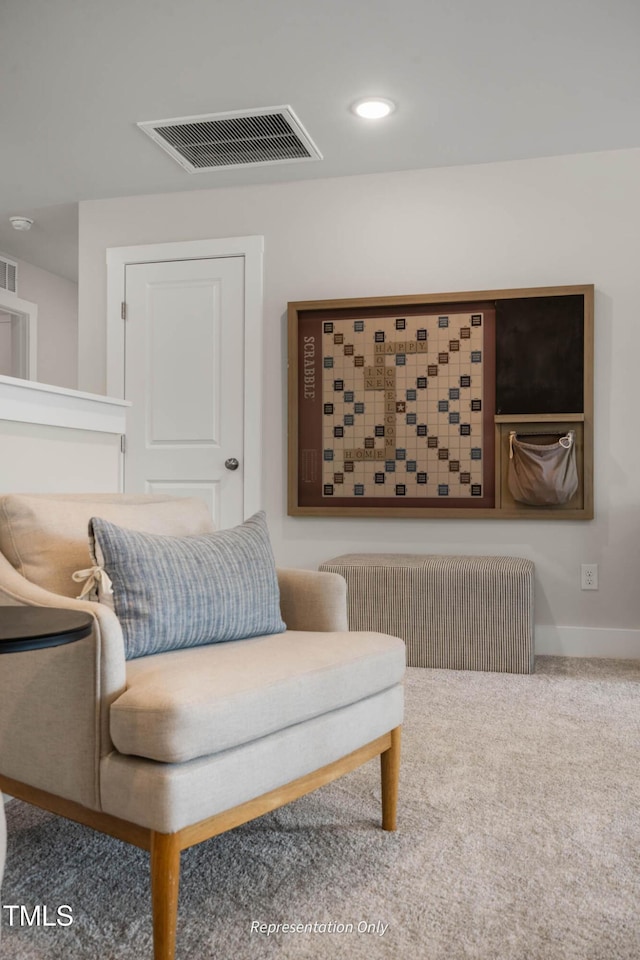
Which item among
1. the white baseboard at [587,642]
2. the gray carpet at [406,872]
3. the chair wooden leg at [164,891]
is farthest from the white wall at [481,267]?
the chair wooden leg at [164,891]

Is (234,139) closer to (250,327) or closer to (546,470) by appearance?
(250,327)

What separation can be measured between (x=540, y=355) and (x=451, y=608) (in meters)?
1.26

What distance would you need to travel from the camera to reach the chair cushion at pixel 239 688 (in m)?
1.29

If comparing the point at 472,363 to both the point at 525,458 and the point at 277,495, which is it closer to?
the point at 525,458

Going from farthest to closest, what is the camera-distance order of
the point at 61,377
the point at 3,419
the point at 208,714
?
the point at 61,377, the point at 3,419, the point at 208,714

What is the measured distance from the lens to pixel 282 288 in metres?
4.12

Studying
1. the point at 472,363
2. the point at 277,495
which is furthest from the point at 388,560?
the point at 472,363

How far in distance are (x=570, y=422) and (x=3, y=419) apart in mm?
2493

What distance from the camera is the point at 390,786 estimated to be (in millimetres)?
1776

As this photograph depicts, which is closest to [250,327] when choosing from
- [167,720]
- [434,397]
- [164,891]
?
[434,397]

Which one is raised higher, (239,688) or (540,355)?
(540,355)

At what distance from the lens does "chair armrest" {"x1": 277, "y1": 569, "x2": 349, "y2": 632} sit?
2.02m

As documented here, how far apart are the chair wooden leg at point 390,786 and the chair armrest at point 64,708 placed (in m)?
0.69

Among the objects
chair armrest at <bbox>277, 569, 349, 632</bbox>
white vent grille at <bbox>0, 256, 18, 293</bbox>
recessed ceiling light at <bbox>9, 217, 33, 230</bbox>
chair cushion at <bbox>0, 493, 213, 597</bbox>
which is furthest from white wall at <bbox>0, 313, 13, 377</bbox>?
chair armrest at <bbox>277, 569, 349, 632</bbox>
